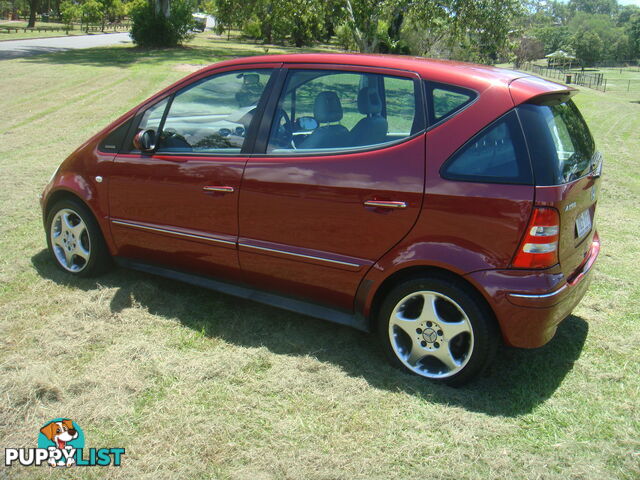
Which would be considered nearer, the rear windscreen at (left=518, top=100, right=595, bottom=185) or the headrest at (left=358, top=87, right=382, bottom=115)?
the rear windscreen at (left=518, top=100, right=595, bottom=185)

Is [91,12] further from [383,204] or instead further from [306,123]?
[383,204]

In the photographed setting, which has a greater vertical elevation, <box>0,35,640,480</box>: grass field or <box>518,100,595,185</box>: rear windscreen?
<box>518,100,595,185</box>: rear windscreen

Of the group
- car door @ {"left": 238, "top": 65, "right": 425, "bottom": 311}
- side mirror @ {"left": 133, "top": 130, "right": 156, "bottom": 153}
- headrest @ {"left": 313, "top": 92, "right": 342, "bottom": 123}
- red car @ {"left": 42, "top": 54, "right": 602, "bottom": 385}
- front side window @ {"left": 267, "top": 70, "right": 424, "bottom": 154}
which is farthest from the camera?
side mirror @ {"left": 133, "top": 130, "right": 156, "bottom": 153}

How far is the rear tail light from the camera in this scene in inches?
121

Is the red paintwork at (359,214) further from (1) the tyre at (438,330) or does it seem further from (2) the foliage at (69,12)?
(2) the foliage at (69,12)

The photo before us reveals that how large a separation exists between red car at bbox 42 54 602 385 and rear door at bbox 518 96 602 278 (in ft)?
0.04

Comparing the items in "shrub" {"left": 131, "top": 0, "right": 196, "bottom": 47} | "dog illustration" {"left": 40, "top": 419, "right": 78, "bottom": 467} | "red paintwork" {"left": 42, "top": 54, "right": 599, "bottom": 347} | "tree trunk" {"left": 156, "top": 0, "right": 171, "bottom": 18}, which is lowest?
"dog illustration" {"left": 40, "top": 419, "right": 78, "bottom": 467}

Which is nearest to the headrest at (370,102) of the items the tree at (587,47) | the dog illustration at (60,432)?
the dog illustration at (60,432)

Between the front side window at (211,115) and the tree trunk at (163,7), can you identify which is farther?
the tree trunk at (163,7)

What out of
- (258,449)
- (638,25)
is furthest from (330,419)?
(638,25)

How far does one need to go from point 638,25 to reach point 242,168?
110 m

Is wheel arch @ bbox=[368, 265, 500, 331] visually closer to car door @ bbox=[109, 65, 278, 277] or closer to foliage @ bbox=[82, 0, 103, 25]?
car door @ bbox=[109, 65, 278, 277]

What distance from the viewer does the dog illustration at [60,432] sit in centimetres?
305

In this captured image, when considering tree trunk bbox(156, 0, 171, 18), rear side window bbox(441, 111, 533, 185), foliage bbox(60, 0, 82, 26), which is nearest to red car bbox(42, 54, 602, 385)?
rear side window bbox(441, 111, 533, 185)
